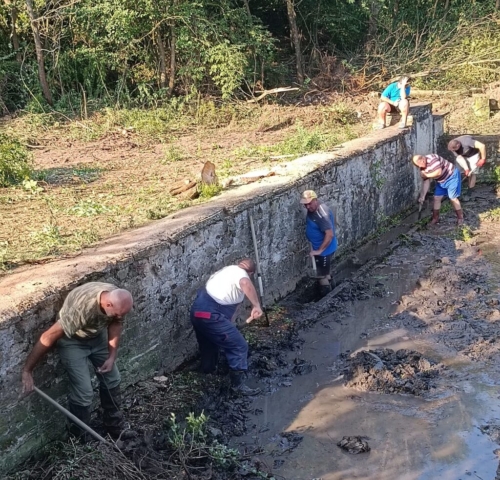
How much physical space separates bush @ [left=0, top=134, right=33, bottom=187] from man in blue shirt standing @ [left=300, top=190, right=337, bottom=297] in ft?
15.1

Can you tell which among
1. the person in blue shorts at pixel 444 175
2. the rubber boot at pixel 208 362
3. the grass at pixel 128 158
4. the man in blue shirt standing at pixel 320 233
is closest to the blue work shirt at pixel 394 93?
the grass at pixel 128 158

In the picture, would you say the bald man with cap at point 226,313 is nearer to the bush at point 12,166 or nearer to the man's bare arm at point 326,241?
the man's bare arm at point 326,241

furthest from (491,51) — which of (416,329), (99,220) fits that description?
(99,220)

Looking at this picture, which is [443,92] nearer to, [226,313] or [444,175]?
[444,175]

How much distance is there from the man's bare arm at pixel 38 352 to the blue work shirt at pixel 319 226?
4.70 meters

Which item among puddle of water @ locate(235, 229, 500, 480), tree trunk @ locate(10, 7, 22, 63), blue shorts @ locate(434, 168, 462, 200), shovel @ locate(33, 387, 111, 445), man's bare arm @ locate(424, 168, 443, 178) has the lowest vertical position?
puddle of water @ locate(235, 229, 500, 480)

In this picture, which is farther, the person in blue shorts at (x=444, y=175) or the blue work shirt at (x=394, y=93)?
the blue work shirt at (x=394, y=93)

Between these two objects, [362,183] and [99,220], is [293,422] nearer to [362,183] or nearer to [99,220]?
[99,220]

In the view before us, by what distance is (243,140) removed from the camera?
1413 centimetres

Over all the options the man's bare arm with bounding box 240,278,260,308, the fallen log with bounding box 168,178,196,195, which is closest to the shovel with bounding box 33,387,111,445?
the man's bare arm with bounding box 240,278,260,308

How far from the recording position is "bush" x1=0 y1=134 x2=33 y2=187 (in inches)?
392

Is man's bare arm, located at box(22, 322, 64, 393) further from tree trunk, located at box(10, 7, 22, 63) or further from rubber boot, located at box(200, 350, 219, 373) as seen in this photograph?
tree trunk, located at box(10, 7, 22, 63)

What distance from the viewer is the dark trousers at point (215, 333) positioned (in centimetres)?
647

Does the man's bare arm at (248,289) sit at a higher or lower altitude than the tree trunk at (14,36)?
lower
